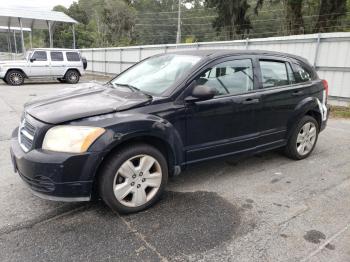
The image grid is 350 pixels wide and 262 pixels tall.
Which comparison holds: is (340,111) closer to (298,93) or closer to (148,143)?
(298,93)

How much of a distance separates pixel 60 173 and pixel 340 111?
823 centimetres

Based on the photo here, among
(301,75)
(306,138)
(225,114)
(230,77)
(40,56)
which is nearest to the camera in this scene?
(225,114)

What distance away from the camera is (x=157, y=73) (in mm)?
3910

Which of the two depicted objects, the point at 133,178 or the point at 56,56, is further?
the point at 56,56

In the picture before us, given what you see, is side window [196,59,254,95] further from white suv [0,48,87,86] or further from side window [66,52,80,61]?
side window [66,52,80,61]

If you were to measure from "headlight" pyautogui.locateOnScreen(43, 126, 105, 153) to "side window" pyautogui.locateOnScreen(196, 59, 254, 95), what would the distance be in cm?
136

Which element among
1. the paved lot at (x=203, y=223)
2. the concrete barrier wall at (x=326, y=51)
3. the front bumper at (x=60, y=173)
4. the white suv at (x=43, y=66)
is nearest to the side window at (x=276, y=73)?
the paved lot at (x=203, y=223)

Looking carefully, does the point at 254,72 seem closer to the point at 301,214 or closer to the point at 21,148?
the point at 301,214

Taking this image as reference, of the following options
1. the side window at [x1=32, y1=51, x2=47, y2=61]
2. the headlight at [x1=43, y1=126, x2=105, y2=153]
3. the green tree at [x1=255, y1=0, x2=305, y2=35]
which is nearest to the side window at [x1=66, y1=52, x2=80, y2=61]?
the side window at [x1=32, y1=51, x2=47, y2=61]

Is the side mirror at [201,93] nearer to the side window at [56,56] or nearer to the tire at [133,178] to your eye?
the tire at [133,178]

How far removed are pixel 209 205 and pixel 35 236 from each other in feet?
5.62

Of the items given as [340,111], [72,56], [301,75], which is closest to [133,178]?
[301,75]

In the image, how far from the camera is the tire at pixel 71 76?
1633 centimetres

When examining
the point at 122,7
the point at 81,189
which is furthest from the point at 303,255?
the point at 122,7
